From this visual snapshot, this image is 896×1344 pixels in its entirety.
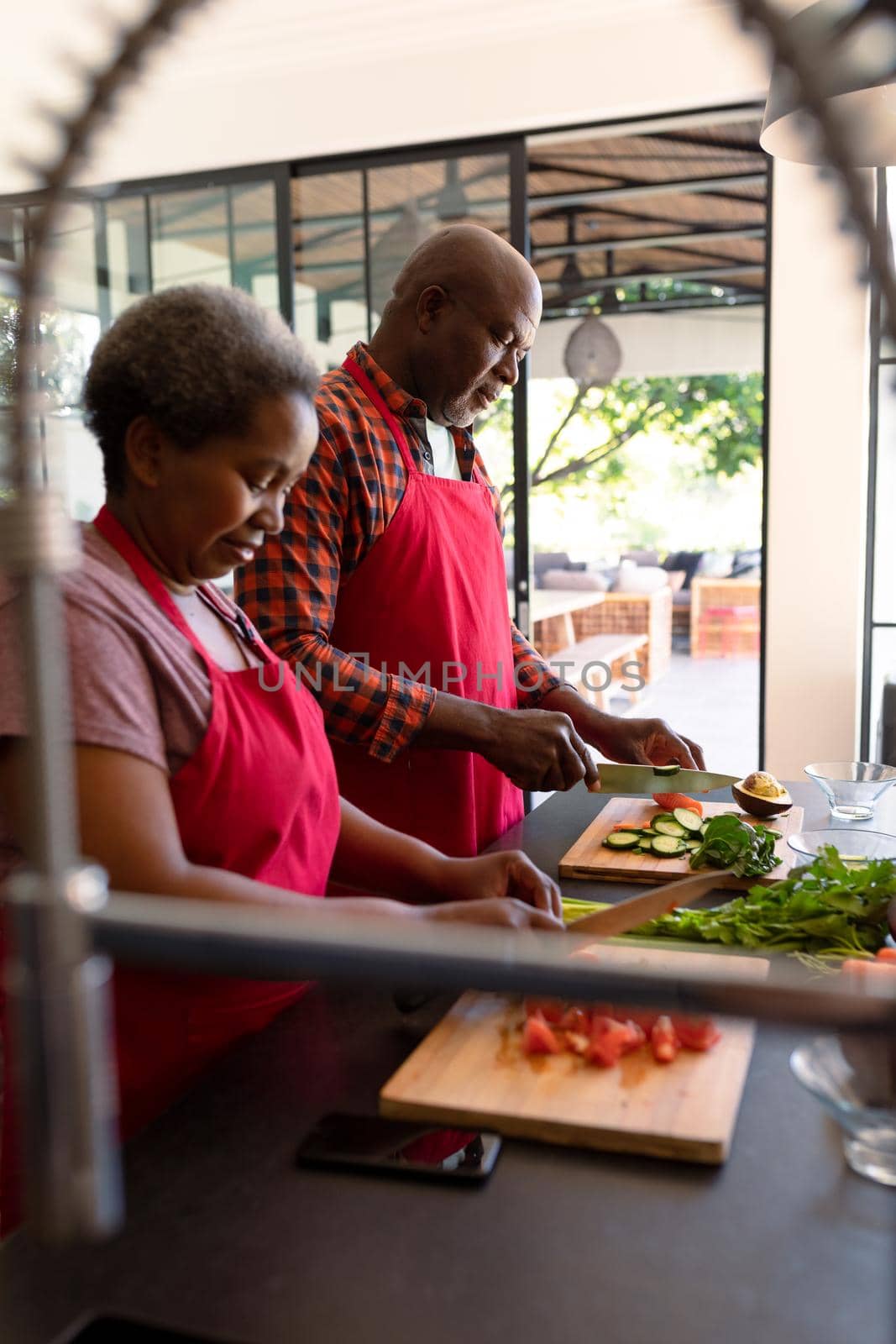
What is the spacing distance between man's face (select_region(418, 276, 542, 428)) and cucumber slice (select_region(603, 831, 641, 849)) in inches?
31.6

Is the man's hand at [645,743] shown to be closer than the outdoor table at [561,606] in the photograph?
Yes

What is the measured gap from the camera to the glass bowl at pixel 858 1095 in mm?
843

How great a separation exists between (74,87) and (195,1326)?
714 mm

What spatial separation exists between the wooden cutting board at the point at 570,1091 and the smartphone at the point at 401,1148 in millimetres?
24

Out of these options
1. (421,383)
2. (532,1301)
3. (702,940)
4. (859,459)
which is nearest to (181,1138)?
(532,1301)

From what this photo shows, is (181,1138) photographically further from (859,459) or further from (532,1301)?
(859,459)

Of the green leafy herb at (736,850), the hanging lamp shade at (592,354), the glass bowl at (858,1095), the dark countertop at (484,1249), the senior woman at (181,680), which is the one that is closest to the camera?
the dark countertop at (484,1249)

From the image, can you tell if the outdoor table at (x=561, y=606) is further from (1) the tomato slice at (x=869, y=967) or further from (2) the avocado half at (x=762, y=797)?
(1) the tomato slice at (x=869, y=967)

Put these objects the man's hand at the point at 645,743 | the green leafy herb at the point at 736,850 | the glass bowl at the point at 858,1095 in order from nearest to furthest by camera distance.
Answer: the glass bowl at the point at 858,1095
the green leafy herb at the point at 736,850
the man's hand at the point at 645,743

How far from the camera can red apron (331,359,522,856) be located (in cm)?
193

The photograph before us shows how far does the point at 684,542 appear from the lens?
14016mm

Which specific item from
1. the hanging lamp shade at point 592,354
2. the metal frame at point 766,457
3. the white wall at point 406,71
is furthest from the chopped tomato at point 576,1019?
the hanging lamp shade at point 592,354

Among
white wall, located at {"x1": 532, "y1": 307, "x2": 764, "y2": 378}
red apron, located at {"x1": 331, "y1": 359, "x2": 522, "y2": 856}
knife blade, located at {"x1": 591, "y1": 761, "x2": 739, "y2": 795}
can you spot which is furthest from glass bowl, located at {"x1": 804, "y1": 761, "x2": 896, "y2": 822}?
white wall, located at {"x1": 532, "y1": 307, "x2": 764, "y2": 378}

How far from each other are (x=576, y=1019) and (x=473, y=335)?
1.24 m
